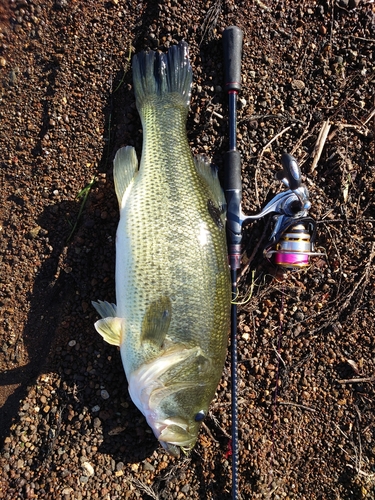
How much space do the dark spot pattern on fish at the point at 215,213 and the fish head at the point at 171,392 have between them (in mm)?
770

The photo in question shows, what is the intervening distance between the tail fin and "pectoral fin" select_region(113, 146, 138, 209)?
0.34m

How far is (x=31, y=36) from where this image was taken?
2918 mm

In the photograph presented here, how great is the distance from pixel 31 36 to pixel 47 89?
15.3 inches

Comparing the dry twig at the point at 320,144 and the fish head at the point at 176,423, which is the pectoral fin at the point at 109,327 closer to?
the fish head at the point at 176,423

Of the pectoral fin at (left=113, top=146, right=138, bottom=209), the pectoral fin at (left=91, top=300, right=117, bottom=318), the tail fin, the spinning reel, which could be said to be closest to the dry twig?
the spinning reel

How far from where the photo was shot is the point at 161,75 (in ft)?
8.92

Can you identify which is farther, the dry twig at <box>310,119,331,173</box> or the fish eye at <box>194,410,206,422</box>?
the dry twig at <box>310,119,331,173</box>

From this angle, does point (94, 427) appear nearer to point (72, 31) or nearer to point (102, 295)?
point (102, 295)

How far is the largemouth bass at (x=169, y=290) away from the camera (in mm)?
2357

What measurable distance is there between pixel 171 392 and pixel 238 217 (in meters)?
1.16

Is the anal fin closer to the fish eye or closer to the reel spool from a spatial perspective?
the reel spool

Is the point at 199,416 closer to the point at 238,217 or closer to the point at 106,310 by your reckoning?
the point at 106,310

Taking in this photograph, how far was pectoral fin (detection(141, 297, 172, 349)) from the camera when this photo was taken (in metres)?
2.34

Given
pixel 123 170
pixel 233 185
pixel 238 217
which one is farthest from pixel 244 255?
pixel 123 170
